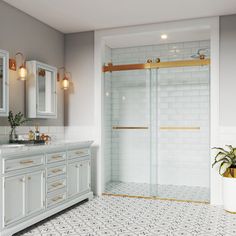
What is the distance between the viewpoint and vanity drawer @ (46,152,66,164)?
384cm

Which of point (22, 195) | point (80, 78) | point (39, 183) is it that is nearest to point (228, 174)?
point (39, 183)

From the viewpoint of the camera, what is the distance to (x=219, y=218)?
3.89m

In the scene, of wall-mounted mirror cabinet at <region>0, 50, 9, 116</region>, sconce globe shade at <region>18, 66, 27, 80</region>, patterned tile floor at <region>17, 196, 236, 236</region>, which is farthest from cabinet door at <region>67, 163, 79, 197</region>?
sconce globe shade at <region>18, 66, 27, 80</region>

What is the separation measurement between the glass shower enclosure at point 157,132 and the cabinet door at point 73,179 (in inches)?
34.8

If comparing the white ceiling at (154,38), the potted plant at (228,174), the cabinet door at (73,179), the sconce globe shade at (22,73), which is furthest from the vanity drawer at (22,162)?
the white ceiling at (154,38)

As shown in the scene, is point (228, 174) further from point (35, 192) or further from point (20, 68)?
point (20, 68)

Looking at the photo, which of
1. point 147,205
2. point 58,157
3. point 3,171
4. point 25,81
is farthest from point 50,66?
point 147,205

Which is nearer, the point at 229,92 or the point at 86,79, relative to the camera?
the point at 229,92

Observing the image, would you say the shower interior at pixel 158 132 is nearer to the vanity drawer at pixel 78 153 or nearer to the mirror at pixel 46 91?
the vanity drawer at pixel 78 153

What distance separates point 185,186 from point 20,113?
2965 millimetres

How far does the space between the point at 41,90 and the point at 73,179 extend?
1.37 m

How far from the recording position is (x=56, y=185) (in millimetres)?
3979

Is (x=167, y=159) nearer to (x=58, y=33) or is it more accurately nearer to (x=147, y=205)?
(x=147, y=205)

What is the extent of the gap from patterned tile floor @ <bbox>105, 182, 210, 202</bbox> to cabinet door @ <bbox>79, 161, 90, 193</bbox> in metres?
0.61
